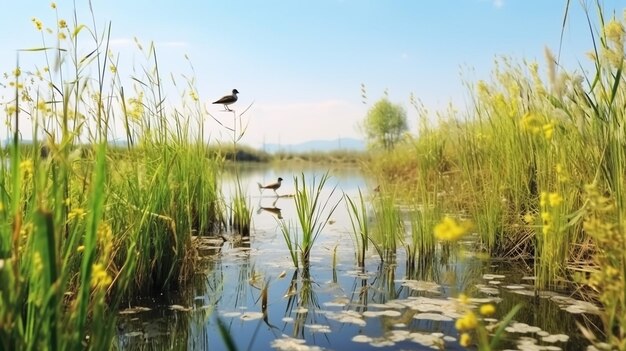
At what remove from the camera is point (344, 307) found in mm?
3031

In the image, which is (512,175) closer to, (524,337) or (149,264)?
(524,337)

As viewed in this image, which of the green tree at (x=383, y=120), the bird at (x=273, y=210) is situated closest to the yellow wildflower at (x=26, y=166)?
the bird at (x=273, y=210)

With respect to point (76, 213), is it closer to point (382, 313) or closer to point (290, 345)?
point (290, 345)

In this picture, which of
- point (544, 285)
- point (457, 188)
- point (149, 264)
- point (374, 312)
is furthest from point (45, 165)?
point (457, 188)

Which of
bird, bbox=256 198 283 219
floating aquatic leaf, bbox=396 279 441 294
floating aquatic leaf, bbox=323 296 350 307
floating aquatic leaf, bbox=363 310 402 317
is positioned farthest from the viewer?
bird, bbox=256 198 283 219

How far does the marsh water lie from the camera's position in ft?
8.16

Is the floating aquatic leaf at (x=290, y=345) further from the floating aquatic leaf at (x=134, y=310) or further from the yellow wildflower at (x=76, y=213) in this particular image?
the yellow wildflower at (x=76, y=213)

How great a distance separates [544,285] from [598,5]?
1707 mm

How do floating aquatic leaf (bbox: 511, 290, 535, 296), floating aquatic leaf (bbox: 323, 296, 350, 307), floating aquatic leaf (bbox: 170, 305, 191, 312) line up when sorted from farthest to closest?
1. floating aquatic leaf (bbox: 511, 290, 535, 296)
2. floating aquatic leaf (bbox: 323, 296, 350, 307)
3. floating aquatic leaf (bbox: 170, 305, 191, 312)

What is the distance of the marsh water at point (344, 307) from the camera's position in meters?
2.49

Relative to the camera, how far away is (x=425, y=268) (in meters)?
3.96

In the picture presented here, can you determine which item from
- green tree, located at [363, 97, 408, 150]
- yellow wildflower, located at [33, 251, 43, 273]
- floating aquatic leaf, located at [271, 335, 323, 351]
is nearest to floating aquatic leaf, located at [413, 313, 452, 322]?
floating aquatic leaf, located at [271, 335, 323, 351]

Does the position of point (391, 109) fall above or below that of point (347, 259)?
above

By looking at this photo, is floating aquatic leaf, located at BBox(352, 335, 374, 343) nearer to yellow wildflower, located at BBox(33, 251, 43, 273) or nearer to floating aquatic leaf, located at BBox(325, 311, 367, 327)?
floating aquatic leaf, located at BBox(325, 311, 367, 327)
